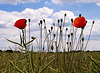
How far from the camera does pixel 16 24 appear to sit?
1049 mm

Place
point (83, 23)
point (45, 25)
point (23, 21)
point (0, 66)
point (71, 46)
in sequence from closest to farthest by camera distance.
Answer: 1. point (23, 21)
2. point (83, 23)
3. point (71, 46)
4. point (45, 25)
5. point (0, 66)

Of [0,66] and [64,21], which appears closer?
[64,21]

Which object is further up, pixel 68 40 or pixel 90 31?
pixel 90 31

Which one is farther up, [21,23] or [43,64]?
[21,23]

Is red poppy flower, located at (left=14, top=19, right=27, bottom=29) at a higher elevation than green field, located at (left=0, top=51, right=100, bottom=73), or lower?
higher

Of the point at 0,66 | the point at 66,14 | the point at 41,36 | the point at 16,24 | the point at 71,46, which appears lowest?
the point at 0,66

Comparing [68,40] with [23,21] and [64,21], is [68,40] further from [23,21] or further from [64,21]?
[23,21]

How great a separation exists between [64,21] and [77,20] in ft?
1.52

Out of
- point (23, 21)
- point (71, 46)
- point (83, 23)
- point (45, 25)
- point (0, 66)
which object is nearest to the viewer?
point (23, 21)

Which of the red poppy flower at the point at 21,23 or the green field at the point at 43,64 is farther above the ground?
the red poppy flower at the point at 21,23

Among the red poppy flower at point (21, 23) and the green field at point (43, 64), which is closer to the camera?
the green field at point (43, 64)

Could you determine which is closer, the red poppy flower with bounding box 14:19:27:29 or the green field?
the green field

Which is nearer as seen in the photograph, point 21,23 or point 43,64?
point 21,23

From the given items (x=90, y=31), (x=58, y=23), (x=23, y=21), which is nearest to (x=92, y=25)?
(x=90, y=31)
